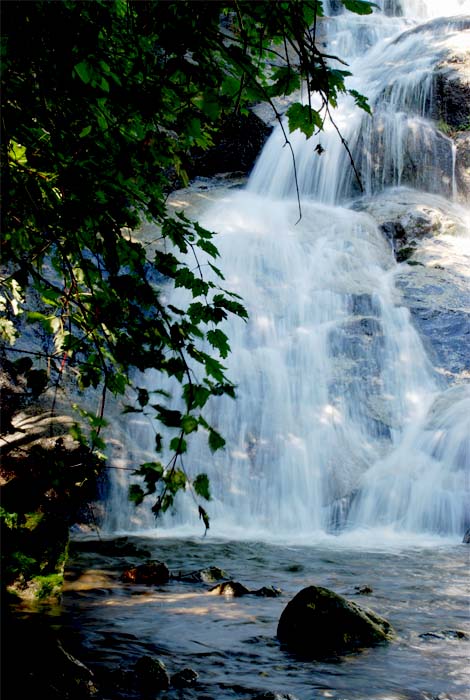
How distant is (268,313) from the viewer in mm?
11992

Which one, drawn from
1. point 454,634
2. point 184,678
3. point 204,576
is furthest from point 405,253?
point 184,678

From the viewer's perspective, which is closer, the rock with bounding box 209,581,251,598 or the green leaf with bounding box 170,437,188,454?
the green leaf with bounding box 170,437,188,454

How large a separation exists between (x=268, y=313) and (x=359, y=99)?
32.6 feet

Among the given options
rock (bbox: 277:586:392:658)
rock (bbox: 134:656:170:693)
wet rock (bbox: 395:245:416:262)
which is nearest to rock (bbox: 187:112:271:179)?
wet rock (bbox: 395:245:416:262)

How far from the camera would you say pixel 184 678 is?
339 cm

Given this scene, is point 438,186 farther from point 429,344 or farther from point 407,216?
point 429,344

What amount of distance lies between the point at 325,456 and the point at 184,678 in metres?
6.51

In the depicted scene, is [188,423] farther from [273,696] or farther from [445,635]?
[445,635]

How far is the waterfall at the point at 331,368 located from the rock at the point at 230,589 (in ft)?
10.1

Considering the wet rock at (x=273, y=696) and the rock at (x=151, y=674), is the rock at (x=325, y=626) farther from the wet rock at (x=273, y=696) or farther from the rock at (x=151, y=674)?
the rock at (x=151, y=674)

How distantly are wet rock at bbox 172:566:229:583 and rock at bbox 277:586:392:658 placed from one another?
1.55 metres

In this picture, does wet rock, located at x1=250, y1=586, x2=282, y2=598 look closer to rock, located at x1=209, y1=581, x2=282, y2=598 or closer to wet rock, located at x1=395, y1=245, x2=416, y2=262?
rock, located at x1=209, y1=581, x2=282, y2=598

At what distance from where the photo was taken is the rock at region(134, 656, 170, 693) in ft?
10.7

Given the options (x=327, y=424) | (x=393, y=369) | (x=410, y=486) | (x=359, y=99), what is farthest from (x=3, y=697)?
(x=393, y=369)
